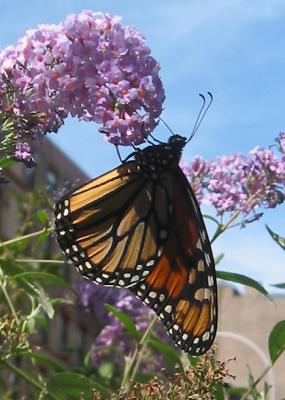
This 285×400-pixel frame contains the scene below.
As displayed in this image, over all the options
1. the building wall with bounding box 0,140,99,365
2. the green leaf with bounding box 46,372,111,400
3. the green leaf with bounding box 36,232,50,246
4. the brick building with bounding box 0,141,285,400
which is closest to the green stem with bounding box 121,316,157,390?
the green leaf with bounding box 46,372,111,400

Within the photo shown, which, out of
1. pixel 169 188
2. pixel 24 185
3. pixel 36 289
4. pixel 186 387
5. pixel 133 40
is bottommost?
pixel 186 387

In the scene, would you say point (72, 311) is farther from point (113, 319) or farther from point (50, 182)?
point (113, 319)

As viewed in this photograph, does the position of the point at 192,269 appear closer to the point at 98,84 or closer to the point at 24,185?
the point at 98,84

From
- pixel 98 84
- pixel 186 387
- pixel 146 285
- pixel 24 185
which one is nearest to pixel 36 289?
pixel 146 285

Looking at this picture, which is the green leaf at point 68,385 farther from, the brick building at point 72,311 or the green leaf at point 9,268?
the brick building at point 72,311

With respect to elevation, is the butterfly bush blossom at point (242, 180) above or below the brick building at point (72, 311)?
below

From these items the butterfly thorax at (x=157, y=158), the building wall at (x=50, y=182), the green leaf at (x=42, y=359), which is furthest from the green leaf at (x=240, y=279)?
the building wall at (x=50, y=182)

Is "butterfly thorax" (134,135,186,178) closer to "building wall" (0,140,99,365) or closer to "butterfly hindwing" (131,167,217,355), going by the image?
"butterfly hindwing" (131,167,217,355)

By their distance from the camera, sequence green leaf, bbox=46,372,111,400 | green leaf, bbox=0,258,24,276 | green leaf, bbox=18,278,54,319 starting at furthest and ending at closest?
green leaf, bbox=0,258,24,276, green leaf, bbox=18,278,54,319, green leaf, bbox=46,372,111,400
